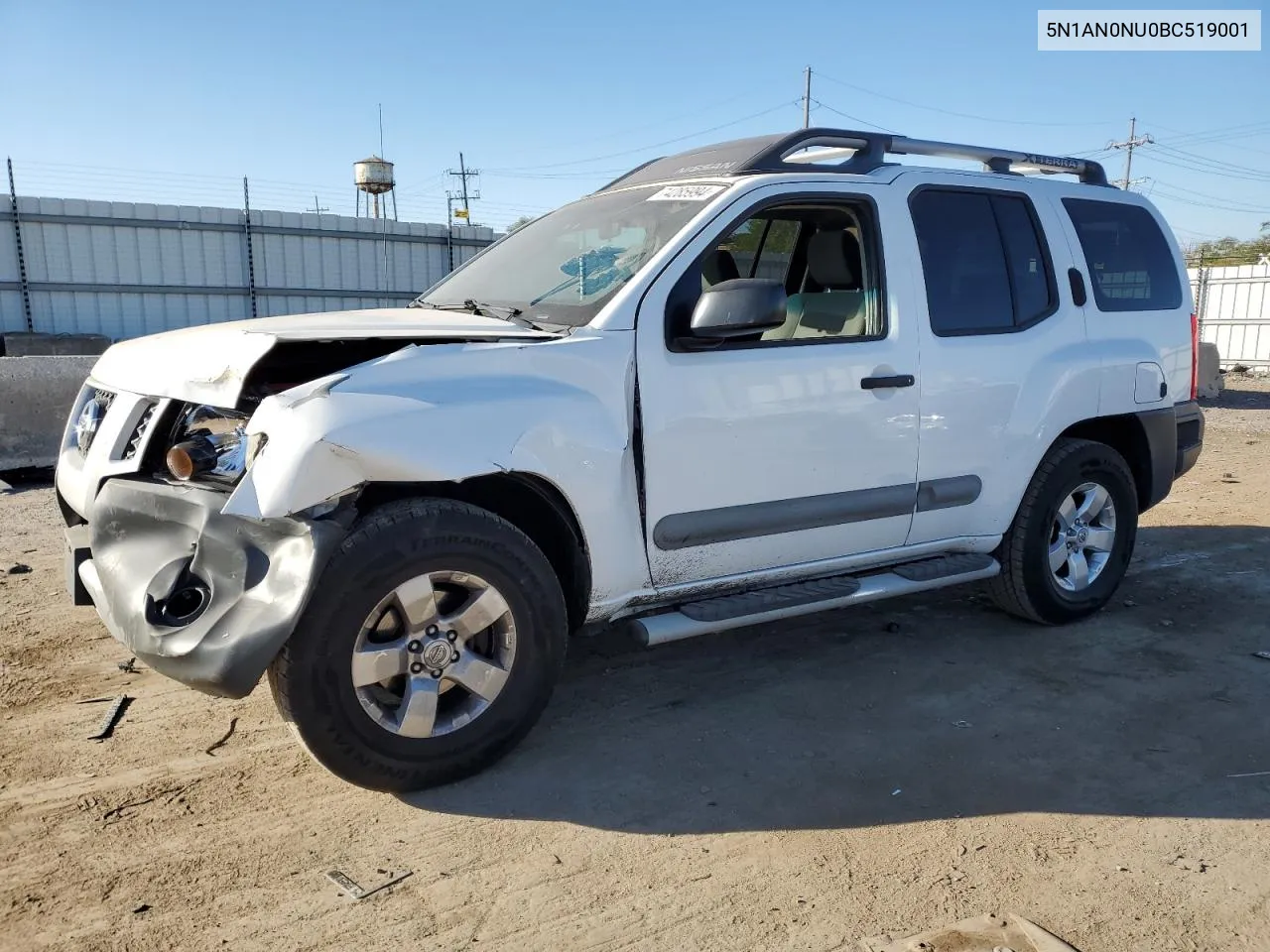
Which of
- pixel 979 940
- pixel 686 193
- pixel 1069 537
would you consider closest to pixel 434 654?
pixel 979 940

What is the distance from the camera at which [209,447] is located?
3.19 meters

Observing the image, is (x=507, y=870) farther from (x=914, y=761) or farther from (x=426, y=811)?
(x=914, y=761)

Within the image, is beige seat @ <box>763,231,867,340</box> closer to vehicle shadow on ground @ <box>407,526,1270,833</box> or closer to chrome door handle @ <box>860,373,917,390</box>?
chrome door handle @ <box>860,373,917,390</box>

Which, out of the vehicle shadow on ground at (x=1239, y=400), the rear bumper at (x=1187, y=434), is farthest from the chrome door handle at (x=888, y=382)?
the vehicle shadow on ground at (x=1239, y=400)

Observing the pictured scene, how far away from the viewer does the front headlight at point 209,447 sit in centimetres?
305

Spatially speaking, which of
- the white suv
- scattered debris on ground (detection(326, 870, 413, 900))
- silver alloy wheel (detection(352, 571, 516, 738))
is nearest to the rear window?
the white suv

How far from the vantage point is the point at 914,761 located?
3449 millimetres

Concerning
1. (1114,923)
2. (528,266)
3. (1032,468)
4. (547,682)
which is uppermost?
(528,266)

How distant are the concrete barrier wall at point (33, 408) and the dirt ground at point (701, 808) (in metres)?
4.09

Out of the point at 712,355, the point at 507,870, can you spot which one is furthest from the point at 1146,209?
the point at 507,870

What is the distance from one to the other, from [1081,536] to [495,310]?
3039mm

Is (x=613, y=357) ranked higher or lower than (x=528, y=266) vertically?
lower

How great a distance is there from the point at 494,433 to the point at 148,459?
1.17 metres

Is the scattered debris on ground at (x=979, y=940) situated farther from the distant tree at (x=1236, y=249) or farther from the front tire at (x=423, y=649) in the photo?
the distant tree at (x=1236, y=249)
